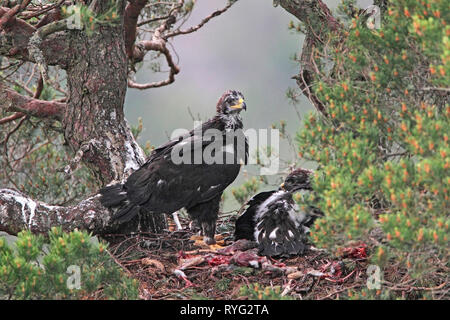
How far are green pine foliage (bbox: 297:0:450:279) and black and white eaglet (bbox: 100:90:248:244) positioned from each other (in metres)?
2.12

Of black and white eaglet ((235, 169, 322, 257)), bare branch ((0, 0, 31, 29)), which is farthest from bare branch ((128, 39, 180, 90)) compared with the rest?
black and white eaglet ((235, 169, 322, 257))

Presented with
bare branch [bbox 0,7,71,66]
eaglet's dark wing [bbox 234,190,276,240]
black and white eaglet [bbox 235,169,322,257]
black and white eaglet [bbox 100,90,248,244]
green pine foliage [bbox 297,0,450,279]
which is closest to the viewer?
green pine foliage [bbox 297,0,450,279]

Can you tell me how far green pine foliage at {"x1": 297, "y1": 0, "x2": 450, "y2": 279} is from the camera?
3.87 meters

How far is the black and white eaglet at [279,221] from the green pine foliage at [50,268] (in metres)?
1.94

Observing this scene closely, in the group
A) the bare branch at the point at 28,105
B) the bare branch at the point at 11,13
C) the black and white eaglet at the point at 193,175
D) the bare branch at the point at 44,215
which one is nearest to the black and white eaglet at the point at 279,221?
the black and white eaglet at the point at 193,175

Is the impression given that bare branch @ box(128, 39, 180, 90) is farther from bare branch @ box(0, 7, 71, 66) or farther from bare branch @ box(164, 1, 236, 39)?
bare branch @ box(0, 7, 71, 66)

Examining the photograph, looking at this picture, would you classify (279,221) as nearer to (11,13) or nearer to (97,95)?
(97,95)

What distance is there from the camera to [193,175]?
6652mm

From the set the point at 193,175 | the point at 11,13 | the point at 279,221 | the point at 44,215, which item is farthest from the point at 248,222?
the point at 11,13

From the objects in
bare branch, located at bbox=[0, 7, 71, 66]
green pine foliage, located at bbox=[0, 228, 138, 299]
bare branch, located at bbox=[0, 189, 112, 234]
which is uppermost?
bare branch, located at bbox=[0, 7, 71, 66]

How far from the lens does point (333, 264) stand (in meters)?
5.83
